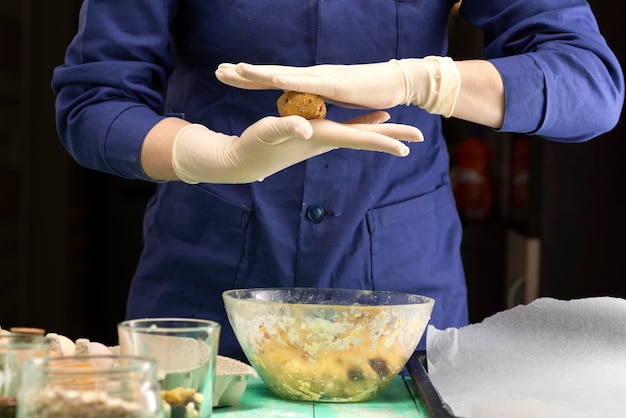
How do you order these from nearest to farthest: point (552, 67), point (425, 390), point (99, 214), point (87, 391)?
point (87, 391), point (425, 390), point (552, 67), point (99, 214)

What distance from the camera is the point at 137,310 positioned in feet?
6.00

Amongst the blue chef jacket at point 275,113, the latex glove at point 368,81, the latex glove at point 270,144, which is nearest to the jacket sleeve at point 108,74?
Result: the blue chef jacket at point 275,113

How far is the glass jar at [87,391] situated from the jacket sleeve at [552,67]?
0.92 metres

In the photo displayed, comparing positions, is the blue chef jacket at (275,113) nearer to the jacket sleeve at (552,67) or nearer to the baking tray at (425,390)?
→ the jacket sleeve at (552,67)

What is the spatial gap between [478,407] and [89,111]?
0.86 metres

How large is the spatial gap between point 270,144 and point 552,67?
519mm

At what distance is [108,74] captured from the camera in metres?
1.66

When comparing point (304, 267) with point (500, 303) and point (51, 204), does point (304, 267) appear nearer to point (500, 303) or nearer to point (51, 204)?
point (500, 303)

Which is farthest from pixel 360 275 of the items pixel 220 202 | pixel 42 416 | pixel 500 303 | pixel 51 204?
pixel 51 204

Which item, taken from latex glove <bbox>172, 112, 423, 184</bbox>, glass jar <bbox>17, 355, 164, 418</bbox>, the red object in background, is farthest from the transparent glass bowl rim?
the red object in background

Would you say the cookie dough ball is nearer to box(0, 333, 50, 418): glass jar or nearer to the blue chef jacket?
the blue chef jacket

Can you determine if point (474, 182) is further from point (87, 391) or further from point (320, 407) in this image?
point (87, 391)

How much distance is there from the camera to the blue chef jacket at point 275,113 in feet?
5.48

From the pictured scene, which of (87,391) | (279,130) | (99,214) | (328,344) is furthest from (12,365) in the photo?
(99,214)
